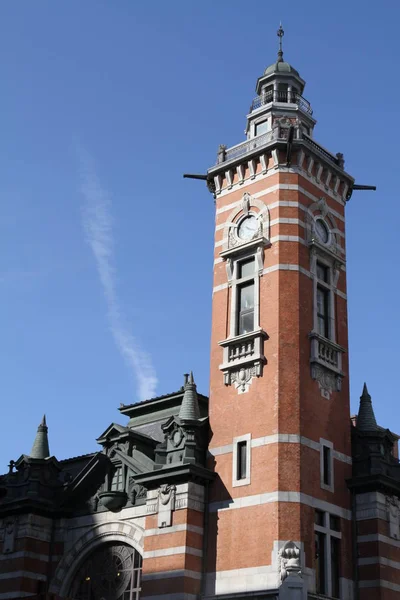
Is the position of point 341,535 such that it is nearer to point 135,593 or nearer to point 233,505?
point 233,505

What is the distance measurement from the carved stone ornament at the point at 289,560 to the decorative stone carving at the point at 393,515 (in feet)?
15.3

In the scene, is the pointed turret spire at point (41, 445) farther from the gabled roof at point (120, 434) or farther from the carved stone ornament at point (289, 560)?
the carved stone ornament at point (289, 560)

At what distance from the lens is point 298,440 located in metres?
32.4

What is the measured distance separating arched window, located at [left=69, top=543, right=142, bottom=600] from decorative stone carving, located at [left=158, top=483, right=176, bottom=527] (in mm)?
2657

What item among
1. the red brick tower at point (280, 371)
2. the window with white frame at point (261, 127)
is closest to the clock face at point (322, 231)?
the red brick tower at point (280, 371)

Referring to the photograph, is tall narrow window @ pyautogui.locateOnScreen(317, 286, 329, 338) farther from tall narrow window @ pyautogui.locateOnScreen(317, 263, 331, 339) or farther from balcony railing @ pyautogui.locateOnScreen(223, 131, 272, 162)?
balcony railing @ pyautogui.locateOnScreen(223, 131, 272, 162)

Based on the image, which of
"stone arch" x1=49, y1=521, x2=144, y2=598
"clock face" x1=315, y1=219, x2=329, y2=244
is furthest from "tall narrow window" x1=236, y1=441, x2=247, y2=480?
"clock face" x1=315, y1=219, x2=329, y2=244

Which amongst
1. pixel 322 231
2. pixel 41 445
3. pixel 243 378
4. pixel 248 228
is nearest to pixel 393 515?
pixel 243 378

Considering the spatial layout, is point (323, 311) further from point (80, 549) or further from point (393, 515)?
point (80, 549)

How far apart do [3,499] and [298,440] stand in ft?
46.9

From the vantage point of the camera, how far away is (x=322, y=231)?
38062 mm

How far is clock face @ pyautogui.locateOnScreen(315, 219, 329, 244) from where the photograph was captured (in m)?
37.7

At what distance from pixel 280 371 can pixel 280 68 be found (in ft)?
55.0

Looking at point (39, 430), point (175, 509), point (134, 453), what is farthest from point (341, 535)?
point (39, 430)
